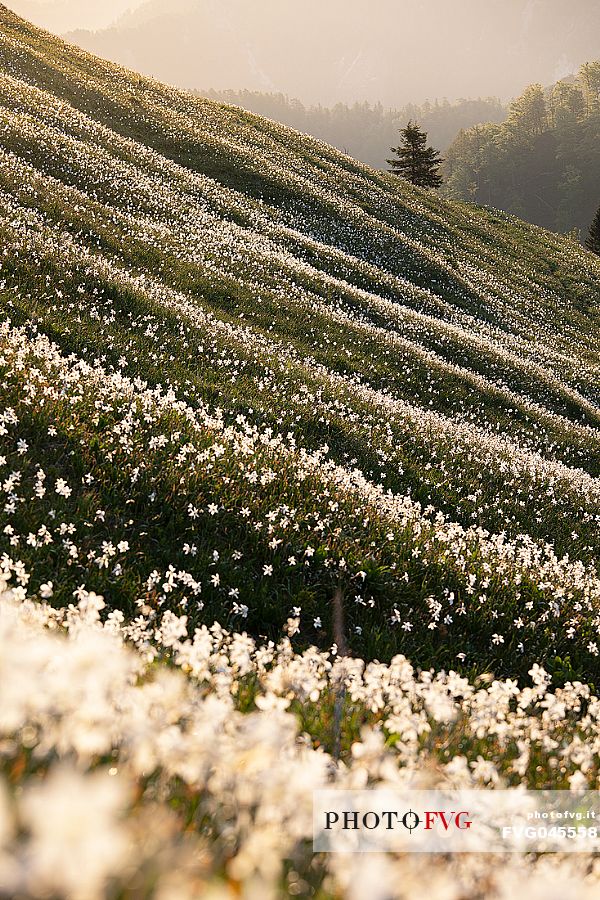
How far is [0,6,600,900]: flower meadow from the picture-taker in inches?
74.9

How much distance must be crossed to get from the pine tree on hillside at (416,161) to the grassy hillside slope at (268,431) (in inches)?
1672

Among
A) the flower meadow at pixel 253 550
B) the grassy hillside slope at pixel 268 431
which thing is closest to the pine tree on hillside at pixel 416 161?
the grassy hillside slope at pixel 268 431

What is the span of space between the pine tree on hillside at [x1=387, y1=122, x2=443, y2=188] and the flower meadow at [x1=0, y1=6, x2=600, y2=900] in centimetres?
4568

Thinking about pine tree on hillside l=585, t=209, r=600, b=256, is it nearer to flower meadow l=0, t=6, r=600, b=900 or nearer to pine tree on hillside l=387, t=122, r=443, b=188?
pine tree on hillside l=387, t=122, r=443, b=188

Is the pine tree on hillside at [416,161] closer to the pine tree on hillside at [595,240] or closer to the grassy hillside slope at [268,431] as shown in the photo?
the pine tree on hillside at [595,240]

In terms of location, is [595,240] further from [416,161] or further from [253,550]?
[253,550]

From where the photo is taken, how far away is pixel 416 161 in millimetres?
69625

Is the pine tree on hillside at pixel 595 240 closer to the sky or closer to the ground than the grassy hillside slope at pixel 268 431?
closer to the sky

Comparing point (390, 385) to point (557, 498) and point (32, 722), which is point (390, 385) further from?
point (32, 722)

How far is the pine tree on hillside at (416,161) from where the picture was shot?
6769cm

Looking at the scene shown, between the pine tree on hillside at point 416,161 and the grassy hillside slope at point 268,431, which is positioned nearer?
the grassy hillside slope at point 268,431

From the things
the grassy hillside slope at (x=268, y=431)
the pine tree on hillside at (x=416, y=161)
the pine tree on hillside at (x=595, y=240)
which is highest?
the pine tree on hillside at (x=595, y=240)

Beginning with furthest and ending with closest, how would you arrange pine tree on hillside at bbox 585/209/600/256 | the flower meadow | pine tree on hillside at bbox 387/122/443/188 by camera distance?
pine tree on hillside at bbox 585/209/600/256 < pine tree on hillside at bbox 387/122/443/188 < the flower meadow

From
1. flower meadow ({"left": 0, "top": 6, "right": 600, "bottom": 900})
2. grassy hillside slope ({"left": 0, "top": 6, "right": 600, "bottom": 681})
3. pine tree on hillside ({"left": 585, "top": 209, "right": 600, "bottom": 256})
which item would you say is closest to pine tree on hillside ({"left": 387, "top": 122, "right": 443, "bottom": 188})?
pine tree on hillside ({"left": 585, "top": 209, "right": 600, "bottom": 256})
